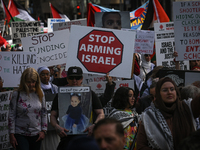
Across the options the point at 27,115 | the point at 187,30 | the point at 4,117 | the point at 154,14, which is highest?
the point at 154,14

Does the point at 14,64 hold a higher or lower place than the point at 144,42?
lower

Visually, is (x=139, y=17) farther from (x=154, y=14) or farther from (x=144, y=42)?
(x=144, y=42)

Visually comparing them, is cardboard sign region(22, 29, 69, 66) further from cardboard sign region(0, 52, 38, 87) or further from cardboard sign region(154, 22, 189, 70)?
cardboard sign region(154, 22, 189, 70)

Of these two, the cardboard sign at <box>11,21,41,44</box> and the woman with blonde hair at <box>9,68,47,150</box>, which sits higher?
the cardboard sign at <box>11,21,41,44</box>

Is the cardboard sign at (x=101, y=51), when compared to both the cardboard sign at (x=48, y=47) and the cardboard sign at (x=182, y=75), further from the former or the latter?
the cardboard sign at (x=48, y=47)

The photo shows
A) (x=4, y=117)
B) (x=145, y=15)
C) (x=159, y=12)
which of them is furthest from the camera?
(x=145, y=15)

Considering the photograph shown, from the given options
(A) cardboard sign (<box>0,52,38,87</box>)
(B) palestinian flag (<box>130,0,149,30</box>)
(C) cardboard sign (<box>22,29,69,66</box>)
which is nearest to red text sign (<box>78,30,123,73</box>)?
(A) cardboard sign (<box>0,52,38,87</box>)

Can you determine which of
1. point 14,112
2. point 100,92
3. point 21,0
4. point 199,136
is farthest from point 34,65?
point 21,0

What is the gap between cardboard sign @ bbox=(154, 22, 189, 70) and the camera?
9.36m

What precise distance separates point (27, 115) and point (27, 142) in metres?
0.35

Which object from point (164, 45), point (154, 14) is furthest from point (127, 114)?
point (154, 14)

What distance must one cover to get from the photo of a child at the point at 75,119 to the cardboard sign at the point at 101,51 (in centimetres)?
176

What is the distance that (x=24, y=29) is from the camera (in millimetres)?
11047

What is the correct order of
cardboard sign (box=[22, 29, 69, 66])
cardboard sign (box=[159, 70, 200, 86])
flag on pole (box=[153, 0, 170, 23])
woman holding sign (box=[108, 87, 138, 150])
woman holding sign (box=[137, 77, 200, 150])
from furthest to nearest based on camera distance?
flag on pole (box=[153, 0, 170, 23]) → cardboard sign (box=[22, 29, 69, 66]) → cardboard sign (box=[159, 70, 200, 86]) → woman holding sign (box=[108, 87, 138, 150]) → woman holding sign (box=[137, 77, 200, 150])
